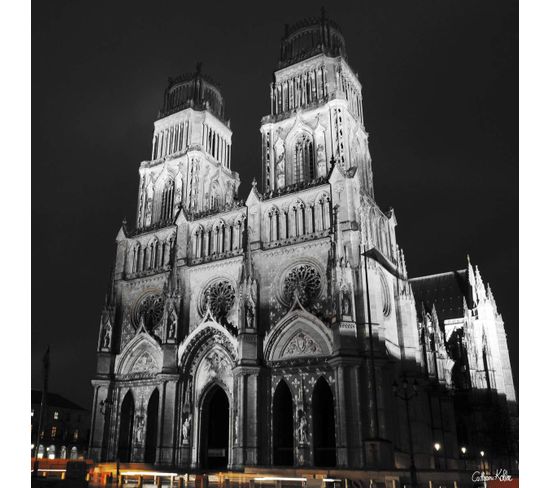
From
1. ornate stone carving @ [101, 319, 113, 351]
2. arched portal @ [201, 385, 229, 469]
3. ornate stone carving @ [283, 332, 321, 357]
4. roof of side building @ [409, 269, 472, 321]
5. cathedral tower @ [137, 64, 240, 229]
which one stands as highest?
cathedral tower @ [137, 64, 240, 229]

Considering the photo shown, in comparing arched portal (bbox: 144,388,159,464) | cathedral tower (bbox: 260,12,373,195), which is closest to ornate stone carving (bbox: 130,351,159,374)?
arched portal (bbox: 144,388,159,464)

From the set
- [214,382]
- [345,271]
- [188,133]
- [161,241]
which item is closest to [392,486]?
[345,271]

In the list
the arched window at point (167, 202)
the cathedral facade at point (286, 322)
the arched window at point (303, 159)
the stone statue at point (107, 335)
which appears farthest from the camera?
the arched window at point (167, 202)

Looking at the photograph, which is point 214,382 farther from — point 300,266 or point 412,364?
point 412,364

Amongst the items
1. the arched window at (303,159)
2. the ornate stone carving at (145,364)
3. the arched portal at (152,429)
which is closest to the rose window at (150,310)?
the ornate stone carving at (145,364)

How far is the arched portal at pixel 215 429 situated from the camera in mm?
33875

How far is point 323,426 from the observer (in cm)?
3108

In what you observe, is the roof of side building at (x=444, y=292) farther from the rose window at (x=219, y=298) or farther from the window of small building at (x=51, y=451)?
the window of small building at (x=51, y=451)

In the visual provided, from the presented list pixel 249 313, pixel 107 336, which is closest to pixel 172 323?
pixel 107 336

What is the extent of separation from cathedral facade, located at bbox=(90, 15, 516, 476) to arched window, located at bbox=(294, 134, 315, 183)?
0.11 m

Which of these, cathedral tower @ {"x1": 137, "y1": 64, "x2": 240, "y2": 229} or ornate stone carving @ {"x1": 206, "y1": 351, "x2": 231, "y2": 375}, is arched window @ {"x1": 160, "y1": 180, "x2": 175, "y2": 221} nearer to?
cathedral tower @ {"x1": 137, "y1": 64, "x2": 240, "y2": 229}

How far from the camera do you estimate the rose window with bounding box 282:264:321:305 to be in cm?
3331

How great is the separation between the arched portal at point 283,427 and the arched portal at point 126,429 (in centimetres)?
1159
